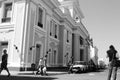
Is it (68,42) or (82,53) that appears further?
(82,53)

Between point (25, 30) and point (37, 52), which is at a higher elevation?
point (25, 30)

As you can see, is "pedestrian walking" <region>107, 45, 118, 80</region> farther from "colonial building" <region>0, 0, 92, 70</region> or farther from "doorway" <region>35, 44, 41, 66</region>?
"doorway" <region>35, 44, 41, 66</region>

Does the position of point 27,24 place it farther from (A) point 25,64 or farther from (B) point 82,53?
(B) point 82,53

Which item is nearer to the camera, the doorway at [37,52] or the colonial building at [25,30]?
the colonial building at [25,30]

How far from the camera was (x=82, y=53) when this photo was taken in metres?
44.5

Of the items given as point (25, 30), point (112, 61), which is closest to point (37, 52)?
point (25, 30)

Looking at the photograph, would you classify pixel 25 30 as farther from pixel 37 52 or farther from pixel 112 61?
pixel 112 61

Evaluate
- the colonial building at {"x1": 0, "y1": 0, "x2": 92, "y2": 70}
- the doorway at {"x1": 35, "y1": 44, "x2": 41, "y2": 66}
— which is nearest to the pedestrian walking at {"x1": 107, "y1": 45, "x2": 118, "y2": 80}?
the colonial building at {"x1": 0, "y1": 0, "x2": 92, "y2": 70}

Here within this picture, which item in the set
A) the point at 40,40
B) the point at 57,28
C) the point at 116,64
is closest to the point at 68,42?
the point at 57,28

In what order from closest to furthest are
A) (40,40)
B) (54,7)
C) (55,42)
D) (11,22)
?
1. (11,22)
2. (40,40)
3. (54,7)
4. (55,42)

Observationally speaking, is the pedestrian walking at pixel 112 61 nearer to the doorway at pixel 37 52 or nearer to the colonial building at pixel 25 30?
the colonial building at pixel 25 30

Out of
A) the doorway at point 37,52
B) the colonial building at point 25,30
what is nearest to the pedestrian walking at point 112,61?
the colonial building at point 25,30

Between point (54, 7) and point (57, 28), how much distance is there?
4.85 meters

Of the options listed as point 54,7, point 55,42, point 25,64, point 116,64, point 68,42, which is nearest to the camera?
point 116,64
